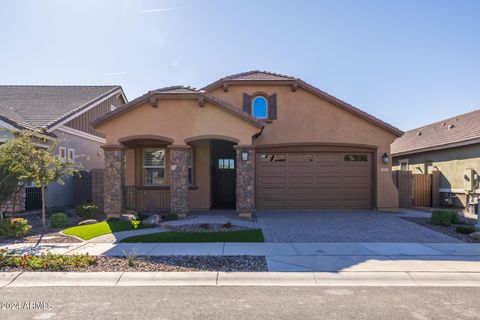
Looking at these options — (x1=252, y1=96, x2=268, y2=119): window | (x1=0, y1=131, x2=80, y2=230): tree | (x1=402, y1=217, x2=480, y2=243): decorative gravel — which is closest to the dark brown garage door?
(x1=252, y1=96, x2=268, y2=119): window

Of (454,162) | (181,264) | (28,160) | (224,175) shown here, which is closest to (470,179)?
(454,162)

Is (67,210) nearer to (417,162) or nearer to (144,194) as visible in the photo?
(144,194)

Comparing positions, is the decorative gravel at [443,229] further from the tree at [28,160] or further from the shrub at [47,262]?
the tree at [28,160]

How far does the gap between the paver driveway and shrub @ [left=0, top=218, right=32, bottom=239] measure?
733 centimetres

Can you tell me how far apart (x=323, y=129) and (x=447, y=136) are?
28.6 feet

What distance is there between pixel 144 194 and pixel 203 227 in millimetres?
4772

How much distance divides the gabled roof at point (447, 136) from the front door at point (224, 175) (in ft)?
37.8

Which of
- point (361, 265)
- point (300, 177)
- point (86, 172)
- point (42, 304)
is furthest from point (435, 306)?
point (86, 172)

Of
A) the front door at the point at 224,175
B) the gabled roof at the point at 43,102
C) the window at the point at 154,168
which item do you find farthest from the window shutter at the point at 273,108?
the gabled roof at the point at 43,102

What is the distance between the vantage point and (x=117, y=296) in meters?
5.82

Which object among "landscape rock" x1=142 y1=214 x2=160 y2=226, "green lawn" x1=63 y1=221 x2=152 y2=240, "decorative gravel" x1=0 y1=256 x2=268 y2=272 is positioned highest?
"landscape rock" x1=142 y1=214 x2=160 y2=226

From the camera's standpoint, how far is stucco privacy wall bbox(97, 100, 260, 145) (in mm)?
13625

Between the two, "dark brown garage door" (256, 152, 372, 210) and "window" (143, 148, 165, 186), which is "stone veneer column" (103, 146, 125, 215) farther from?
"dark brown garage door" (256, 152, 372, 210)

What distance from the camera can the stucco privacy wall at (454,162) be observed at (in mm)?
17406
